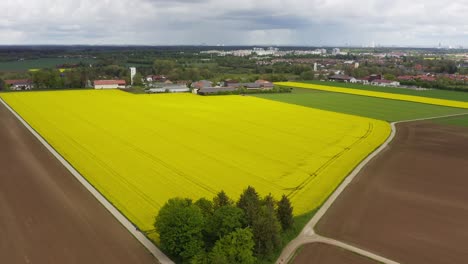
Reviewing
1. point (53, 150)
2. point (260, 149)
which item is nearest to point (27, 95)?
point (53, 150)

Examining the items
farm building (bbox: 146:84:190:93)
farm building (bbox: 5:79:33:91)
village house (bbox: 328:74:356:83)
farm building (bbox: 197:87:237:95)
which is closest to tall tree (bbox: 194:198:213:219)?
farm building (bbox: 197:87:237:95)

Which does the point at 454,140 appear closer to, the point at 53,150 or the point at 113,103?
the point at 53,150

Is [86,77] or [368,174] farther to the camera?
[86,77]

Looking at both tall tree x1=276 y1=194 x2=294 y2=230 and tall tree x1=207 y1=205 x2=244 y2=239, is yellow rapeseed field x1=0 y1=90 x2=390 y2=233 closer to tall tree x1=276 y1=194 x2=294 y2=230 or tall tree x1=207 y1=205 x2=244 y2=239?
tall tree x1=276 y1=194 x2=294 y2=230

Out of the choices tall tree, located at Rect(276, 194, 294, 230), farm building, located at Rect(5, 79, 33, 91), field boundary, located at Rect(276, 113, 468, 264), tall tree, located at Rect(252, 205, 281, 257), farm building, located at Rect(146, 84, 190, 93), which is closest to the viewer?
tall tree, located at Rect(252, 205, 281, 257)

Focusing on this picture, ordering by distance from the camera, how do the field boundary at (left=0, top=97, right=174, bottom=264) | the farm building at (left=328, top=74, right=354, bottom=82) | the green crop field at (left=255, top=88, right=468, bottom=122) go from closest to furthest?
the field boundary at (left=0, top=97, right=174, bottom=264) < the green crop field at (left=255, top=88, right=468, bottom=122) < the farm building at (left=328, top=74, right=354, bottom=82)

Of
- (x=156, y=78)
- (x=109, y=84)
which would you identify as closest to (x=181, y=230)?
(x=109, y=84)

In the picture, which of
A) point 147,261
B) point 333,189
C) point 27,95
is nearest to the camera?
point 147,261

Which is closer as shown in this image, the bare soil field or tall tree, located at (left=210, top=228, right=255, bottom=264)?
tall tree, located at (left=210, top=228, right=255, bottom=264)
